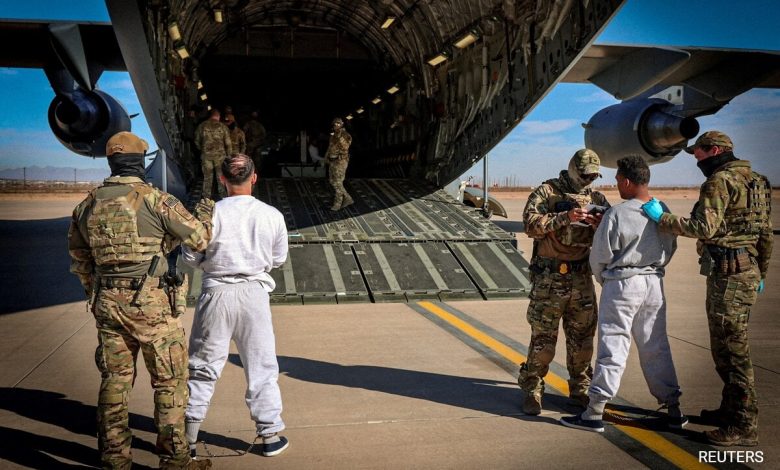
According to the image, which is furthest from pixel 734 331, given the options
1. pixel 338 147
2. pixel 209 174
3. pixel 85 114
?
pixel 85 114

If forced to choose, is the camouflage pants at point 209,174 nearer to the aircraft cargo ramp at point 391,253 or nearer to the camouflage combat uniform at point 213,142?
the camouflage combat uniform at point 213,142

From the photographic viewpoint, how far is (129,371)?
10.6 feet

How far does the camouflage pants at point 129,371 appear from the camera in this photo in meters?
3.14

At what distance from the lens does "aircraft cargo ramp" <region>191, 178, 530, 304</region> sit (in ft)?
27.5

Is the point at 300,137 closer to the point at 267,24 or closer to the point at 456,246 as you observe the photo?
the point at 267,24

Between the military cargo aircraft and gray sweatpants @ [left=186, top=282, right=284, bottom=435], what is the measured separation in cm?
455

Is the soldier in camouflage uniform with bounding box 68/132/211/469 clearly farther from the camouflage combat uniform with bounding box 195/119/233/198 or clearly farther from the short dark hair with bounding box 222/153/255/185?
the camouflage combat uniform with bounding box 195/119/233/198

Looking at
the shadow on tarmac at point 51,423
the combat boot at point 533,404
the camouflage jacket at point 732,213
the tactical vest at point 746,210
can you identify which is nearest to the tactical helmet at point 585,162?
the camouflage jacket at point 732,213

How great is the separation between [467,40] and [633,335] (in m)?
8.42

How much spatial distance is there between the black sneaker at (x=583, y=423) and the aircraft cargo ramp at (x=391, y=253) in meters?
4.40

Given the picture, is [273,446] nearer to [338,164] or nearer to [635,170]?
[635,170]

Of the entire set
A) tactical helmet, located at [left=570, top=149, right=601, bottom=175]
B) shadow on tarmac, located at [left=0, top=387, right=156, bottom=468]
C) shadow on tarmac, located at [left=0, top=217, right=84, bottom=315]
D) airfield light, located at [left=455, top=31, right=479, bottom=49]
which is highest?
airfield light, located at [left=455, top=31, right=479, bottom=49]

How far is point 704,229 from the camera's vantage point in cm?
373

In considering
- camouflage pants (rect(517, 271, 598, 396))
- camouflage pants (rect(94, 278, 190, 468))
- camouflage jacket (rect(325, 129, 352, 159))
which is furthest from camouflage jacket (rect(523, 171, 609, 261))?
camouflage jacket (rect(325, 129, 352, 159))
